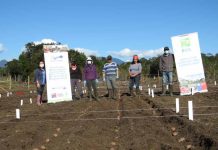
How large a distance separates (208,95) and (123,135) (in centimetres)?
1014

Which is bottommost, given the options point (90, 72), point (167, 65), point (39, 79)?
point (39, 79)

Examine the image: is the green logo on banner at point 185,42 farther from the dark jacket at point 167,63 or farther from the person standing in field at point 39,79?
the person standing in field at point 39,79

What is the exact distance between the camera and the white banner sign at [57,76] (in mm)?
17781

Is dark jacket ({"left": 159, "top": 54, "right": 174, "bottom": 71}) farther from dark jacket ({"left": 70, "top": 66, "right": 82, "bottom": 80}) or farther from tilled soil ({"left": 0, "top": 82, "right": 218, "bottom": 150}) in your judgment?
tilled soil ({"left": 0, "top": 82, "right": 218, "bottom": 150})

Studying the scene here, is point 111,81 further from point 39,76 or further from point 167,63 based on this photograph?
point 39,76

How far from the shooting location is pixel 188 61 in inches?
714

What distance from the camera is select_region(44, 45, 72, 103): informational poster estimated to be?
17781 millimetres

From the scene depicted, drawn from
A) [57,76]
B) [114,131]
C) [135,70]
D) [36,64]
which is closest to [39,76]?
[57,76]

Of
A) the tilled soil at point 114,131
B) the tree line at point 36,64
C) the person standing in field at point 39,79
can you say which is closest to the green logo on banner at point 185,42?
the tilled soil at point 114,131

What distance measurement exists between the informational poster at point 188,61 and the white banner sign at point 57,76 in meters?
4.76

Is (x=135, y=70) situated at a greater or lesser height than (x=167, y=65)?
lesser

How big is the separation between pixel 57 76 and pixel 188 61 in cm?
567

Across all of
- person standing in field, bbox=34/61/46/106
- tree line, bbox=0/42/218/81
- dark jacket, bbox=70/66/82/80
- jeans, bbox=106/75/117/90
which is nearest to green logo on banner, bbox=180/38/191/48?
jeans, bbox=106/75/117/90

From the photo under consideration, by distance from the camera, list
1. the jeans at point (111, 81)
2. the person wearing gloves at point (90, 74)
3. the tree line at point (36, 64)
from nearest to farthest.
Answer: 1. the person wearing gloves at point (90, 74)
2. the jeans at point (111, 81)
3. the tree line at point (36, 64)
